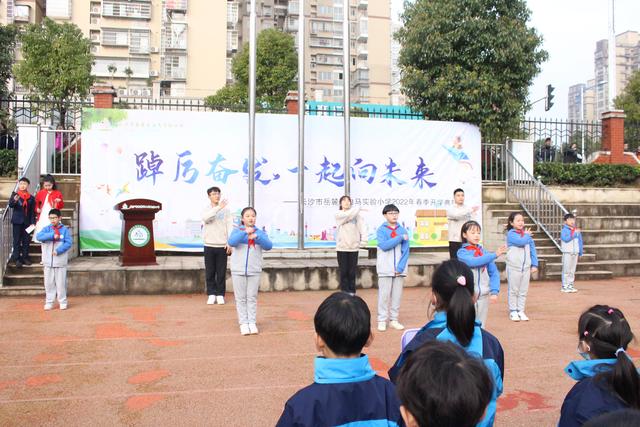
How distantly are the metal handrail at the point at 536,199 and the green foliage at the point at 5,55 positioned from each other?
13250mm

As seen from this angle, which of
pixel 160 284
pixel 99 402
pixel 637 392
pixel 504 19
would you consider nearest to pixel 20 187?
pixel 160 284

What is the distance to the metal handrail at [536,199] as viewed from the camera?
42.1 ft

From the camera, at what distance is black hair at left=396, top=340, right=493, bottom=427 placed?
1.50 meters

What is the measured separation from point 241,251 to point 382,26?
53.7 meters

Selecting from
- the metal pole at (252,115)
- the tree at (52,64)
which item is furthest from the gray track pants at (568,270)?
the tree at (52,64)

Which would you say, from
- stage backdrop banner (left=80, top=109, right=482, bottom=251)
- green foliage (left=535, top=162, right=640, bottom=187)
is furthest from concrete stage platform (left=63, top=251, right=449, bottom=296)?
green foliage (left=535, top=162, right=640, bottom=187)

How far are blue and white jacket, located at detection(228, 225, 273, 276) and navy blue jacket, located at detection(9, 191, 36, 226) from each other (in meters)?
4.79

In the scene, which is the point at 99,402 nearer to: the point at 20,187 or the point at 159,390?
the point at 159,390

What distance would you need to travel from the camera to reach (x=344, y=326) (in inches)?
84.7

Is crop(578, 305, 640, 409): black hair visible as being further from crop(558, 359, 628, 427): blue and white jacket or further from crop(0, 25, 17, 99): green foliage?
crop(0, 25, 17, 99): green foliage

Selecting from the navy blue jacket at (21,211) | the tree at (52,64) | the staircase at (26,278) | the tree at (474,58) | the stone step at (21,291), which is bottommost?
the stone step at (21,291)

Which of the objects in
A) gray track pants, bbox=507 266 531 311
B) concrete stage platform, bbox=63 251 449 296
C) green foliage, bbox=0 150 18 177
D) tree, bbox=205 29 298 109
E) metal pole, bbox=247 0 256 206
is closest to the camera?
gray track pants, bbox=507 266 531 311

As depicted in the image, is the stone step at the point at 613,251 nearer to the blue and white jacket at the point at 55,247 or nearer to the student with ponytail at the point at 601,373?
the blue and white jacket at the point at 55,247

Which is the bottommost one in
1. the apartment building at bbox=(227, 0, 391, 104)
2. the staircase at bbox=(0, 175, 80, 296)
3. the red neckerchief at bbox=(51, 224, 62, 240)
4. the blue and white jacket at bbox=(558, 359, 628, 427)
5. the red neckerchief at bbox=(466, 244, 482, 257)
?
the staircase at bbox=(0, 175, 80, 296)
